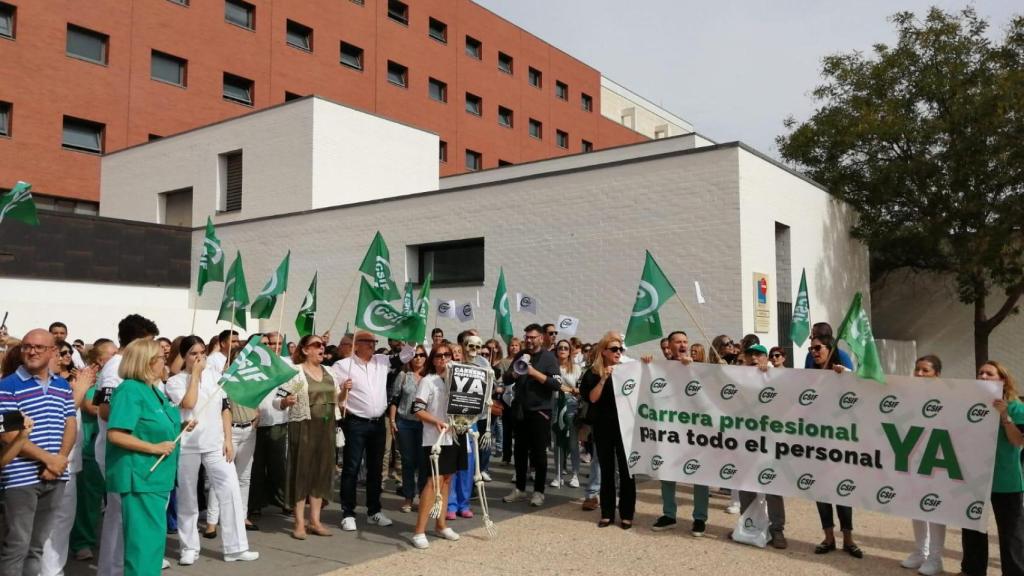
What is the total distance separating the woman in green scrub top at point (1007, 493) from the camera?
5.68m

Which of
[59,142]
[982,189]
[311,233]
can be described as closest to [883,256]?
[982,189]

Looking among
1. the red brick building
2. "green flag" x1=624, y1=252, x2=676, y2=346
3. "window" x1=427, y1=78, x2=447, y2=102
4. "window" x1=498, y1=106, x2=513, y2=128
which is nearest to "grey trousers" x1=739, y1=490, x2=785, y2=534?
"green flag" x1=624, y1=252, x2=676, y2=346

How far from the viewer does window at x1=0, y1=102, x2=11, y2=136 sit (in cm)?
2648

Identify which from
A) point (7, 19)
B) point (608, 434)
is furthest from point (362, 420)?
point (7, 19)

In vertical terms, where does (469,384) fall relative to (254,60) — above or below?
below

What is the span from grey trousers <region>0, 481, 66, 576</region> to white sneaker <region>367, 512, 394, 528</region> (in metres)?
3.15

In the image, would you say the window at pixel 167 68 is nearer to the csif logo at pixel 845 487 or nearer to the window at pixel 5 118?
the window at pixel 5 118

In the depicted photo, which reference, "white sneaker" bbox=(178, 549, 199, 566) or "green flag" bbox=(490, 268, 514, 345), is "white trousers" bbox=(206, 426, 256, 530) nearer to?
"white sneaker" bbox=(178, 549, 199, 566)

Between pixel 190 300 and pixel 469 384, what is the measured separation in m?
19.0

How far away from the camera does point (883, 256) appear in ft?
73.8

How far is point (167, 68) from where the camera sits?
3016 cm

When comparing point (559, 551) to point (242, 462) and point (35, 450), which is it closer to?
point (242, 462)

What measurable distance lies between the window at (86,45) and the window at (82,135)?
7.59 ft

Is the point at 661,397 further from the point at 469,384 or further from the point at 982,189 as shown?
the point at 982,189
